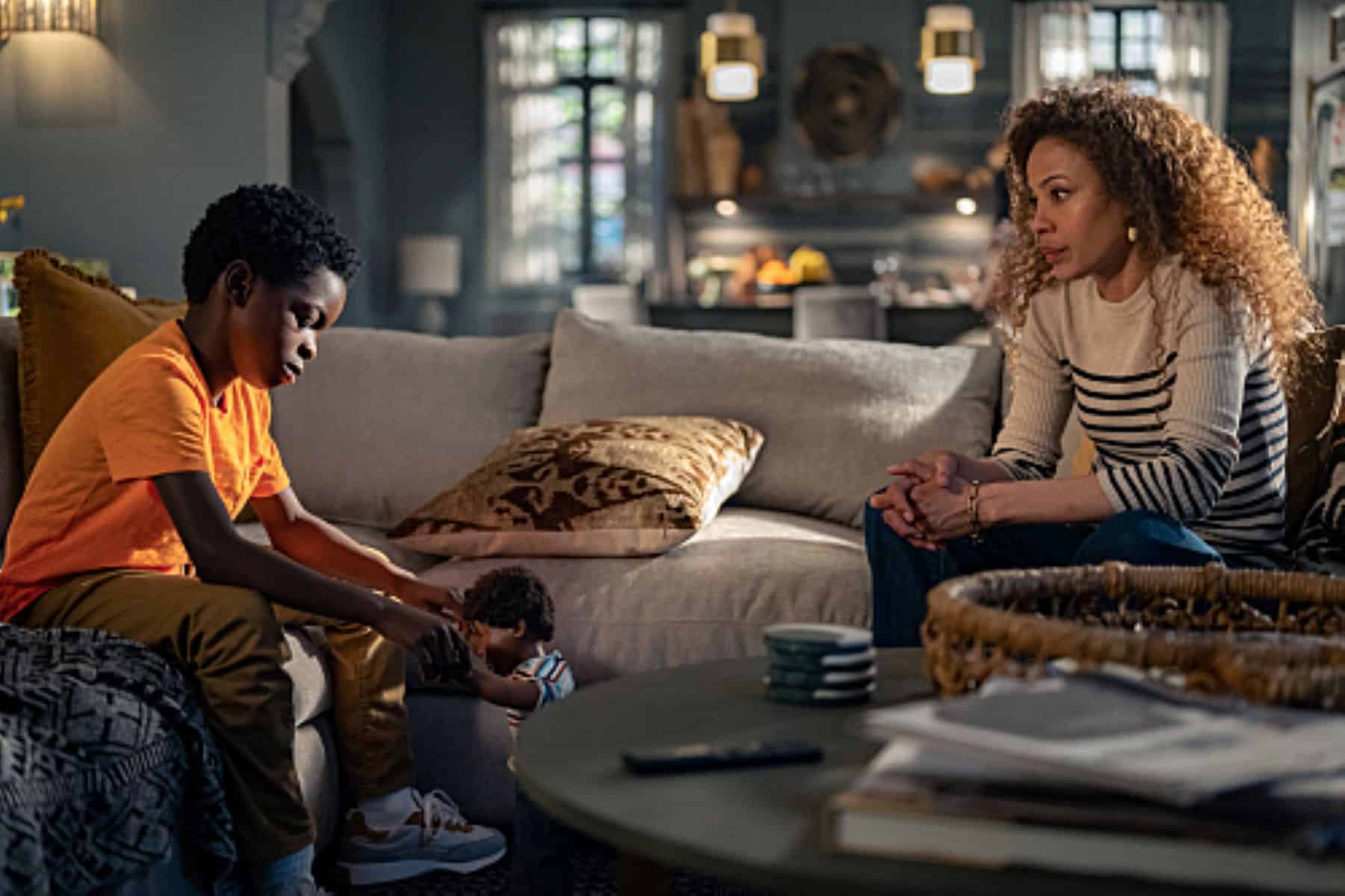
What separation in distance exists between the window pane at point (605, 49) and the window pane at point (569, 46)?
7 centimetres

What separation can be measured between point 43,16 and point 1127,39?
7.12 m

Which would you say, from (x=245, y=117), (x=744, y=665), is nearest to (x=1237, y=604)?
(x=744, y=665)

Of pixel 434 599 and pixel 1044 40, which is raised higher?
pixel 1044 40

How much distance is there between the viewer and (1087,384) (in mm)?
2152

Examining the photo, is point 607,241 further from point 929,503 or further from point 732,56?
point 929,503

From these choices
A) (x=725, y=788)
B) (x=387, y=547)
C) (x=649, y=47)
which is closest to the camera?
(x=725, y=788)

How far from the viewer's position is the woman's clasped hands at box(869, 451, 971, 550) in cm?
201

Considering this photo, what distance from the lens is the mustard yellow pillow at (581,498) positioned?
2.40m

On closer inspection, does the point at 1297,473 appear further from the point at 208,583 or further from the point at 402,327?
the point at 402,327

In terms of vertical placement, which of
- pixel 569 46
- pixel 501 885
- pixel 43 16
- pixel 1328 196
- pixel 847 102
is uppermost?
pixel 569 46

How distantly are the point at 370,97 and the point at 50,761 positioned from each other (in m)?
9.18

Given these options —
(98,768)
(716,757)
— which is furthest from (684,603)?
(716,757)

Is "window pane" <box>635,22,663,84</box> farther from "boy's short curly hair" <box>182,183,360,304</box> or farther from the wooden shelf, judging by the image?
"boy's short curly hair" <box>182,183,360,304</box>

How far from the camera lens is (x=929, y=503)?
6.59 ft
